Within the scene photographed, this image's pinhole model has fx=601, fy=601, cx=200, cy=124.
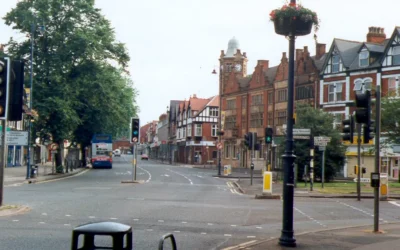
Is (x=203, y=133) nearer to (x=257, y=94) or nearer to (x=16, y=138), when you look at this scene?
(x=257, y=94)

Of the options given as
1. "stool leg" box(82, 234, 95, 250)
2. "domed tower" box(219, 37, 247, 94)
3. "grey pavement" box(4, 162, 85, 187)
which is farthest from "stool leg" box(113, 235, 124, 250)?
"domed tower" box(219, 37, 247, 94)

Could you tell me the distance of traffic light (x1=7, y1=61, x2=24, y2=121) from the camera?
687 inches

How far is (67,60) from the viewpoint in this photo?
47.2m

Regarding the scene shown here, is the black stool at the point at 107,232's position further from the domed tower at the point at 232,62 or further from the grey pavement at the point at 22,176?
the domed tower at the point at 232,62

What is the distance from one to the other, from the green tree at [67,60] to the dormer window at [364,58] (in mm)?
23549

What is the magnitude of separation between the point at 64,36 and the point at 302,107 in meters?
20.4

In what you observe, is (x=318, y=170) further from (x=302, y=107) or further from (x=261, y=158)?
(x=261, y=158)

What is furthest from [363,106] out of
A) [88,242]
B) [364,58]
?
[364,58]

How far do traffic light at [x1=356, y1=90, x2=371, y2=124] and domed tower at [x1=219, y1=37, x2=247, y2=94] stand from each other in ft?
244

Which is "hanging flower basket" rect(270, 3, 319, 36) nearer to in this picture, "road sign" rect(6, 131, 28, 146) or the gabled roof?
"road sign" rect(6, 131, 28, 146)

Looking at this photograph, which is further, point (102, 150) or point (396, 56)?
point (102, 150)

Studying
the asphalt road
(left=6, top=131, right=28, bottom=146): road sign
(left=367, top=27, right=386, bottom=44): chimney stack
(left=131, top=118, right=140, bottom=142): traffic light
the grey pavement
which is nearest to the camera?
the asphalt road

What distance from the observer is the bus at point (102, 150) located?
66375mm

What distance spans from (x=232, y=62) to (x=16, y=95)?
254 ft
